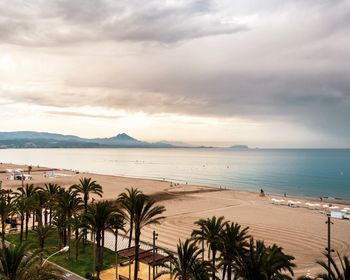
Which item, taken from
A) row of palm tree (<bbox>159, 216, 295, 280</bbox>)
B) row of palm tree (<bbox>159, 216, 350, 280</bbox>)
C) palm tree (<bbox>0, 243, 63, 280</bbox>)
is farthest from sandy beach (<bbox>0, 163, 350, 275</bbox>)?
Result: palm tree (<bbox>0, 243, 63, 280</bbox>)

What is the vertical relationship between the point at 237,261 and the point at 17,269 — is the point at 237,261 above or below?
above

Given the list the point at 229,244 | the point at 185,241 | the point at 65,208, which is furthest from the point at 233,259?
the point at 65,208

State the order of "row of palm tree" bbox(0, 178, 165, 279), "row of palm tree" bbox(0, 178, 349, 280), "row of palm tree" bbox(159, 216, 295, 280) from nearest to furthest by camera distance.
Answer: "row of palm tree" bbox(159, 216, 295, 280) < "row of palm tree" bbox(0, 178, 349, 280) < "row of palm tree" bbox(0, 178, 165, 279)

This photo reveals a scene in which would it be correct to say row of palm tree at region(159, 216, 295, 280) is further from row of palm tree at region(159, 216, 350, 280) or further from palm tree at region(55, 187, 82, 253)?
palm tree at region(55, 187, 82, 253)

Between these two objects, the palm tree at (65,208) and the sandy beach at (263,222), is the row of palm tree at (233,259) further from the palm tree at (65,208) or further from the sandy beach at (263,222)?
the palm tree at (65,208)

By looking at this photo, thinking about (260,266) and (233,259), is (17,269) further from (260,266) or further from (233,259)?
(260,266)

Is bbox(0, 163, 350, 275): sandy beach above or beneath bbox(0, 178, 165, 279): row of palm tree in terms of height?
beneath

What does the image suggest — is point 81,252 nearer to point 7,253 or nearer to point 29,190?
point 29,190

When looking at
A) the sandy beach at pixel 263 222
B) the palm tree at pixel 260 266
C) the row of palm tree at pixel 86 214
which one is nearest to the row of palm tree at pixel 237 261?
the palm tree at pixel 260 266

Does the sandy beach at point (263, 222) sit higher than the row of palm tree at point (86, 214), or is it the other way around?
the row of palm tree at point (86, 214)

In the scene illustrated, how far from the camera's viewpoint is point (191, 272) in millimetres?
20781

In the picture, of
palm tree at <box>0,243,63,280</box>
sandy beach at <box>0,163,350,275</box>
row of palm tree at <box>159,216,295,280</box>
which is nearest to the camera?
palm tree at <box>0,243,63,280</box>

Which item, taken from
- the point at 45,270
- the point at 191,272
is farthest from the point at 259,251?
the point at 45,270

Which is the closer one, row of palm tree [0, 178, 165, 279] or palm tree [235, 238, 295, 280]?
palm tree [235, 238, 295, 280]
